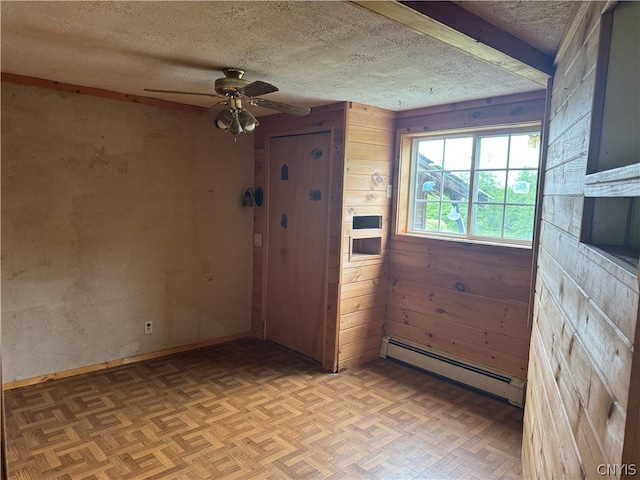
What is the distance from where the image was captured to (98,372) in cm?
330

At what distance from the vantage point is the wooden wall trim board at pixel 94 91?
9.22 feet

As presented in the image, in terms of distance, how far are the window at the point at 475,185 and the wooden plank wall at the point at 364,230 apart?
8.8 inches

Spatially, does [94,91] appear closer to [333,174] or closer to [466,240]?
[333,174]

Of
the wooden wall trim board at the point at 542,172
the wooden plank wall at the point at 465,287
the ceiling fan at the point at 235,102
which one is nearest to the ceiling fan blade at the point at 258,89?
the ceiling fan at the point at 235,102

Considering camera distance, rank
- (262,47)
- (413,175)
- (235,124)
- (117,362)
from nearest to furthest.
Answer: (262,47) → (235,124) → (117,362) → (413,175)

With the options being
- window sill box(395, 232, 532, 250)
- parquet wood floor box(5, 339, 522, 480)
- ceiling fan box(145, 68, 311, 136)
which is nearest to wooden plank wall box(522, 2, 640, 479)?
parquet wood floor box(5, 339, 522, 480)

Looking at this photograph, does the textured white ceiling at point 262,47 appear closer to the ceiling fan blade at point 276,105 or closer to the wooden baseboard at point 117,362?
the ceiling fan blade at point 276,105

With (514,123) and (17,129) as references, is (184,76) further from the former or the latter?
(514,123)

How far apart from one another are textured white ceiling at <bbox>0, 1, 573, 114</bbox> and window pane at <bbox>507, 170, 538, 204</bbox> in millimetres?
547

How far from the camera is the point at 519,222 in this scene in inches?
117

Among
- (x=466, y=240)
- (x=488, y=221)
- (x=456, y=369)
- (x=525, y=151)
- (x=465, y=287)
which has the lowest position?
(x=456, y=369)

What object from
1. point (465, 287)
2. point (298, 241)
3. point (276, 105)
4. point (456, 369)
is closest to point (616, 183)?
point (276, 105)

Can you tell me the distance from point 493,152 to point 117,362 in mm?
3297

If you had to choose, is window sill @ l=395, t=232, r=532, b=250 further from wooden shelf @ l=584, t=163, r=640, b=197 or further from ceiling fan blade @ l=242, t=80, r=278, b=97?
wooden shelf @ l=584, t=163, r=640, b=197
